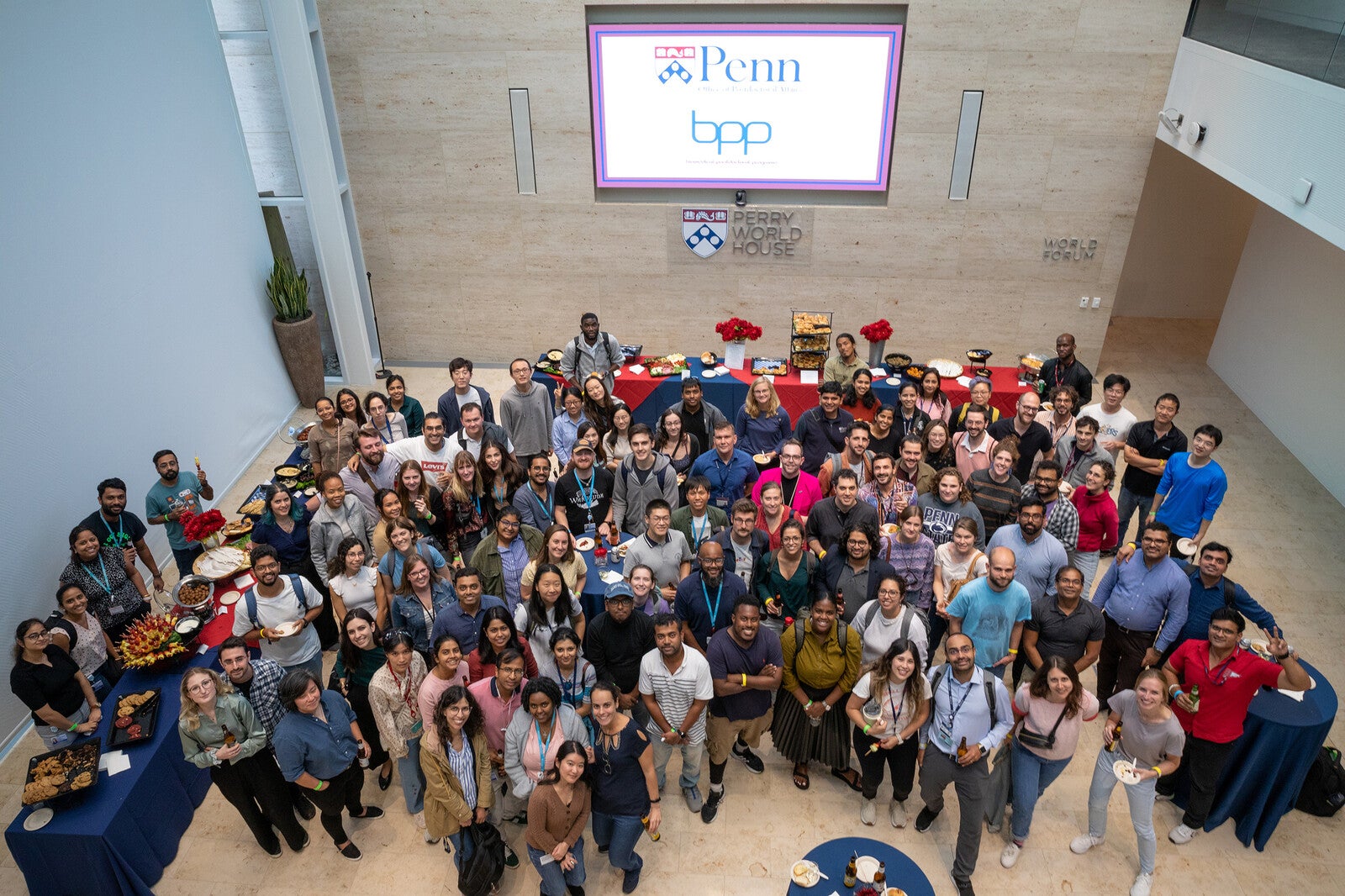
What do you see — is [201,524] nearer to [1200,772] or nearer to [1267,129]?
[1200,772]

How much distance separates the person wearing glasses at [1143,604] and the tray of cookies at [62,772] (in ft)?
20.9

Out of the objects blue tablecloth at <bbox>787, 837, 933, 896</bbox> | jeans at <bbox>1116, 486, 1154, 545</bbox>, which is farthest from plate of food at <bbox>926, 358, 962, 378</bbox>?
blue tablecloth at <bbox>787, 837, 933, 896</bbox>

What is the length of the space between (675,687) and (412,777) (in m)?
1.93

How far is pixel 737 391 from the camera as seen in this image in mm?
9516

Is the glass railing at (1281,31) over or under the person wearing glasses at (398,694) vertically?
over

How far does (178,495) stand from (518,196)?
5.75 meters

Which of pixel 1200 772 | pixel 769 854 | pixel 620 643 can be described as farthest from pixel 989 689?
pixel 620 643

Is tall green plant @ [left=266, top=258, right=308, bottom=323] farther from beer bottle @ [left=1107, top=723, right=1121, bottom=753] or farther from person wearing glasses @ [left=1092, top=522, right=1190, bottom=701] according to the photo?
beer bottle @ [left=1107, top=723, right=1121, bottom=753]

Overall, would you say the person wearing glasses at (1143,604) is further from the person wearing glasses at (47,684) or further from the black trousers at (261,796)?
the person wearing glasses at (47,684)

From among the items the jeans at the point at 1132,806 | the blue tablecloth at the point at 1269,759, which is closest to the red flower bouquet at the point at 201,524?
the jeans at the point at 1132,806

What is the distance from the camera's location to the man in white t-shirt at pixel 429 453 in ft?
23.1

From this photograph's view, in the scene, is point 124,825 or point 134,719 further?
point 134,719

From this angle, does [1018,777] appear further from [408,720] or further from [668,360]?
[668,360]

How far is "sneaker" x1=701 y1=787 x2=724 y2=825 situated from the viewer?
18.7 feet
